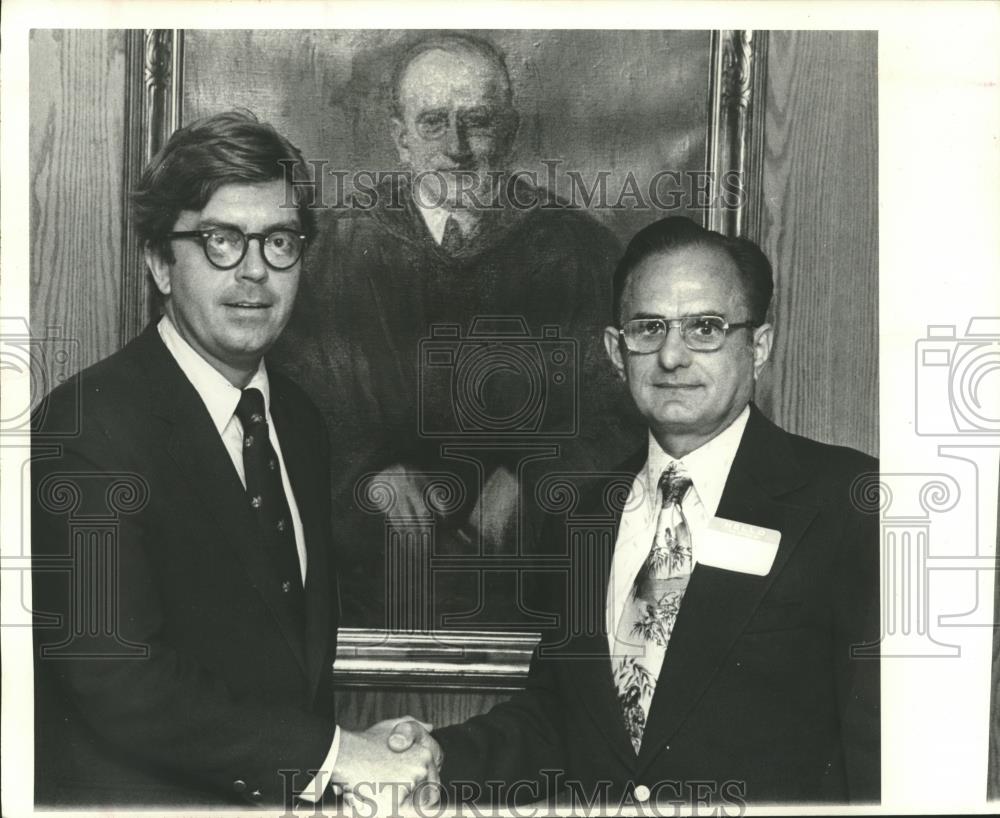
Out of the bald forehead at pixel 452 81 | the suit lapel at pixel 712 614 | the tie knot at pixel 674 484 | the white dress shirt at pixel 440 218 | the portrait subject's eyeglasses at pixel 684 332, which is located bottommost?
the suit lapel at pixel 712 614

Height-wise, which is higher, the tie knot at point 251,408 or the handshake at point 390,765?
the tie knot at point 251,408

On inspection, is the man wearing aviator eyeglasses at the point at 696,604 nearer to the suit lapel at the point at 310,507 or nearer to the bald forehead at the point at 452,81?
the suit lapel at the point at 310,507

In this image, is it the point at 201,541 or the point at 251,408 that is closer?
the point at 201,541

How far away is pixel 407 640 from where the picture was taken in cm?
412

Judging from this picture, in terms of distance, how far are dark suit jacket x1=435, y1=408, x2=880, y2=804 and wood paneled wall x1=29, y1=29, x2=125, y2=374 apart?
1.84m

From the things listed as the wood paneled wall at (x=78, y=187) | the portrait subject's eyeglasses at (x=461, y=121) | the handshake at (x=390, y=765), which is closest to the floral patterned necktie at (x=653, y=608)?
the handshake at (x=390, y=765)

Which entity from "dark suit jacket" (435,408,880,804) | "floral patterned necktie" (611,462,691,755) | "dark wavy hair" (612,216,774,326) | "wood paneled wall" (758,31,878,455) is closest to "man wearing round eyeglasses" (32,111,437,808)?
"dark suit jacket" (435,408,880,804)

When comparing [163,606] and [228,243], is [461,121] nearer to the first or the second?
[228,243]

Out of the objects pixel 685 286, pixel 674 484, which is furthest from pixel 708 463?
pixel 685 286

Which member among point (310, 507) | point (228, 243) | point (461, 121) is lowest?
point (310, 507)

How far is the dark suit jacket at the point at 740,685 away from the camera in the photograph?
4086 millimetres

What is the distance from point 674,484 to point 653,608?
444 millimetres

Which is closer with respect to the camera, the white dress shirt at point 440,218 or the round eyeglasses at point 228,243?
the round eyeglasses at point 228,243

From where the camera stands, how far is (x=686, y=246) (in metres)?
4.15
